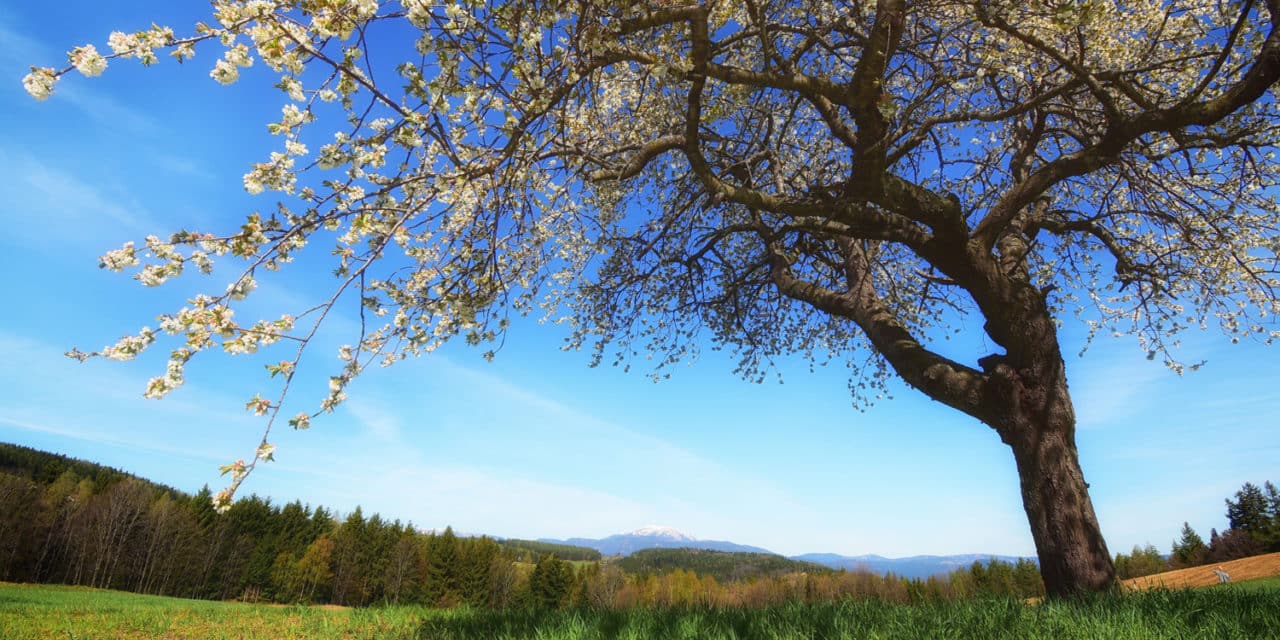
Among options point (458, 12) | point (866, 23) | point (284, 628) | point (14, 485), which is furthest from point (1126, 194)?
point (14, 485)

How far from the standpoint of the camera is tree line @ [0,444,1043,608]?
183 feet

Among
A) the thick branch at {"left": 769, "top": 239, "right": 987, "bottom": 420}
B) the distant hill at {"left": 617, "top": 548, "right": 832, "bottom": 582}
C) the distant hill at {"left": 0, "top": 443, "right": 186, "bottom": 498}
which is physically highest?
the thick branch at {"left": 769, "top": 239, "right": 987, "bottom": 420}

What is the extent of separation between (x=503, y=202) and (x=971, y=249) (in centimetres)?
623

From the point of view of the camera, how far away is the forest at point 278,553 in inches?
2115

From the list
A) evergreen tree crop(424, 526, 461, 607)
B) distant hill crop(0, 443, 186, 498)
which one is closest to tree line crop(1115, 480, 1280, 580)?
evergreen tree crop(424, 526, 461, 607)

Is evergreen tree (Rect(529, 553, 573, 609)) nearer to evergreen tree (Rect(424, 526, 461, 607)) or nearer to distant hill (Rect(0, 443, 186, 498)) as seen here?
evergreen tree (Rect(424, 526, 461, 607))

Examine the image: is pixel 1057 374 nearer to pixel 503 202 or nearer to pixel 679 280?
pixel 679 280

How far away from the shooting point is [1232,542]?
49750 millimetres

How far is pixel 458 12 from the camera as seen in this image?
12.9ft

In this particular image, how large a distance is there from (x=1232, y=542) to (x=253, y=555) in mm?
98939

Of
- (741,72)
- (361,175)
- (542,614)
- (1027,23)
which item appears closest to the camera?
(361,175)

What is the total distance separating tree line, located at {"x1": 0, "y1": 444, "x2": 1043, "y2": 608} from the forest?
0.14 metres

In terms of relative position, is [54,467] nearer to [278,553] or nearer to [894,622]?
[278,553]

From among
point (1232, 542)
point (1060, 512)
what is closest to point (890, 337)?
point (1060, 512)
